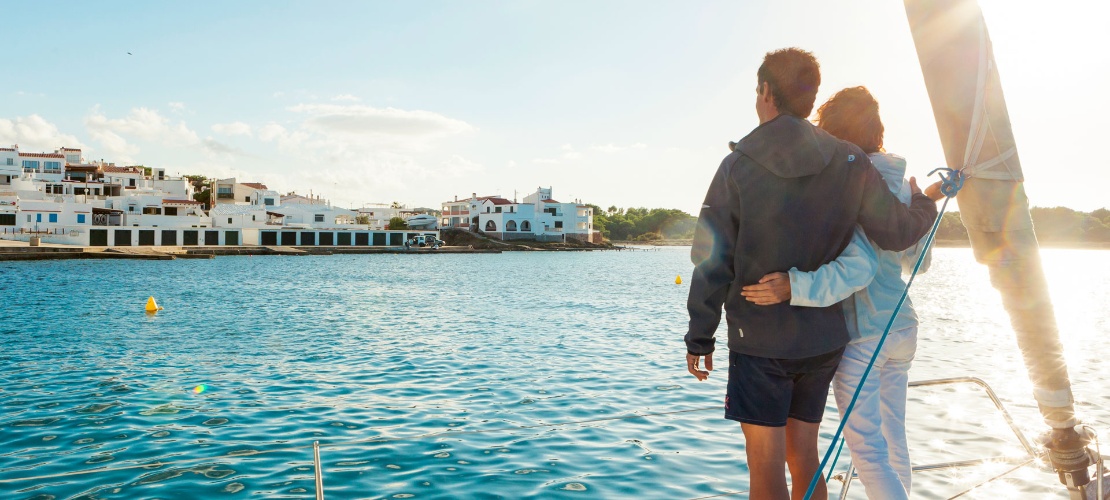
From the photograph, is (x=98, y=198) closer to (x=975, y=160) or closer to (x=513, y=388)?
(x=513, y=388)

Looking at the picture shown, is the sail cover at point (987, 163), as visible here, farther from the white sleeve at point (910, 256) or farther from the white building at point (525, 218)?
the white building at point (525, 218)

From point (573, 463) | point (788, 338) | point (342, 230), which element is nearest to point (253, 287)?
point (573, 463)

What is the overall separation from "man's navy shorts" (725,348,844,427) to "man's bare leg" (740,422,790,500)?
52 millimetres

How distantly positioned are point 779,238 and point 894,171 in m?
0.70

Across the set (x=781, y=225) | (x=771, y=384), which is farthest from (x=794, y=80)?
(x=771, y=384)

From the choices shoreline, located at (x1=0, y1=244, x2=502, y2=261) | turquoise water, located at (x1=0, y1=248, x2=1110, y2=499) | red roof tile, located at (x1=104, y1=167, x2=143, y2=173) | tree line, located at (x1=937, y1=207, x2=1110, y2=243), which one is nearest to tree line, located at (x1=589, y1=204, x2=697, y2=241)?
tree line, located at (x1=937, y1=207, x2=1110, y2=243)

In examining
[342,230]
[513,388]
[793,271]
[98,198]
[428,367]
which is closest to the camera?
[793,271]

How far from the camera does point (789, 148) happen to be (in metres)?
2.66

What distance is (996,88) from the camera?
291cm

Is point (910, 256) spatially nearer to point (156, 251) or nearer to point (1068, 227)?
point (156, 251)

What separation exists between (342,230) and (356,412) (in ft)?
289

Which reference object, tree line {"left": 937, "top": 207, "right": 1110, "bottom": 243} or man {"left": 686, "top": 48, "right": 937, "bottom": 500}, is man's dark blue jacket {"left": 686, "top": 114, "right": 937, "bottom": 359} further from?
tree line {"left": 937, "top": 207, "right": 1110, "bottom": 243}

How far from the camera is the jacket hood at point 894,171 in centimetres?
300

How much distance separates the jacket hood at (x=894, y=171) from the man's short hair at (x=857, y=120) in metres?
0.11
